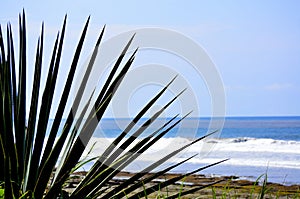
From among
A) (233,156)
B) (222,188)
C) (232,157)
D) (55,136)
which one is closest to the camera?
(55,136)

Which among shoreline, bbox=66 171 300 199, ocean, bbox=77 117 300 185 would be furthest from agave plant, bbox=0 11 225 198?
shoreline, bbox=66 171 300 199

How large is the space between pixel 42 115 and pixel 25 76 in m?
0.43

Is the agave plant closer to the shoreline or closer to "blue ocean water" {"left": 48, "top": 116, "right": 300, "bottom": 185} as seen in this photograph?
"blue ocean water" {"left": 48, "top": 116, "right": 300, "bottom": 185}

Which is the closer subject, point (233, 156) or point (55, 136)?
point (55, 136)

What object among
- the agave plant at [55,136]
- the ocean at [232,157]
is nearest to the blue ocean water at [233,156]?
the ocean at [232,157]

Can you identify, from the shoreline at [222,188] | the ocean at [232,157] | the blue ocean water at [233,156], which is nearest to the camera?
the blue ocean water at [233,156]

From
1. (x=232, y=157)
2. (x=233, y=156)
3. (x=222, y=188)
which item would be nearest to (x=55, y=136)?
(x=222, y=188)

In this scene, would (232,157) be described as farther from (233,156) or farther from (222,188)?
(222,188)

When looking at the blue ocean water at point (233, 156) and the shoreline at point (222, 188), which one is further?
the shoreline at point (222, 188)

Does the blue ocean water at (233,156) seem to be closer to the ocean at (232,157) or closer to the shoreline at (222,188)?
the ocean at (232,157)

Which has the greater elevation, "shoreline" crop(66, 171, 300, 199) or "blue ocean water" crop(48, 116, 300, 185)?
"blue ocean water" crop(48, 116, 300, 185)

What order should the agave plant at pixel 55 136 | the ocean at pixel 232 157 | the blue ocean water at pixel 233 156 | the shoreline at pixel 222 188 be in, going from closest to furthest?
the agave plant at pixel 55 136, the blue ocean water at pixel 233 156, the ocean at pixel 232 157, the shoreline at pixel 222 188

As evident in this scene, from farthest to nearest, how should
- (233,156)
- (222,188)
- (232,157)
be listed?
(233,156), (232,157), (222,188)

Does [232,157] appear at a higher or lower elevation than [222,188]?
higher
